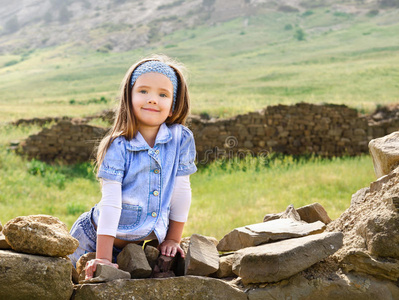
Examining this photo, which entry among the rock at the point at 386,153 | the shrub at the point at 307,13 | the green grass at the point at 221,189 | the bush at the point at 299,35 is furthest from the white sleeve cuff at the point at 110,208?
the shrub at the point at 307,13

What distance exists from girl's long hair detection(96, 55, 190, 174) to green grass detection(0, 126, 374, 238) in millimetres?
3924

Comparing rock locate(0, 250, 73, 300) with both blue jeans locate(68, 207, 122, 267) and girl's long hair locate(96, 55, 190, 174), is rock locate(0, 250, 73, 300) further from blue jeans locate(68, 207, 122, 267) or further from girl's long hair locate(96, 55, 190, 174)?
girl's long hair locate(96, 55, 190, 174)

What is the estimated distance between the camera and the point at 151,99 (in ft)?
9.49

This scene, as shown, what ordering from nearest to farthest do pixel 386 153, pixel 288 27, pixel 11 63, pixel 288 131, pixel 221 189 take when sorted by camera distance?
pixel 386 153 → pixel 221 189 → pixel 288 131 → pixel 11 63 → pixel 288 27

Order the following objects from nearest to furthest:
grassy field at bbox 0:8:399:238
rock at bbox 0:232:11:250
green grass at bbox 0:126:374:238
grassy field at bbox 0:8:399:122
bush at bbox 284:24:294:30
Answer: rock at bbox 0:232:11:250, green grass at bbox 0:126:374:238, grassy field at bbox 0:8:399:238, grassy field at bbox 0:8:399:122, bush at bbox 284:24:294:30

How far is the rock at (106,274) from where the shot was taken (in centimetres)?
242

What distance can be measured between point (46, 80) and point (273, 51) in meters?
20.4

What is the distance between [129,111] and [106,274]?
1029mm

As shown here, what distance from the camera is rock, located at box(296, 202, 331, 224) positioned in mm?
3562

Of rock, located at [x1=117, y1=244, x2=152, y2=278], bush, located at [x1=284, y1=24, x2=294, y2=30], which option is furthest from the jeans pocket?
bush, located at [x1=284, y1=24, x2=294, y2=30]

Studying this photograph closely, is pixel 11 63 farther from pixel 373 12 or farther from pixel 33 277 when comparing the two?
pixel 33 277

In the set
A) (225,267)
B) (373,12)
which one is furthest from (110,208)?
(373,12)

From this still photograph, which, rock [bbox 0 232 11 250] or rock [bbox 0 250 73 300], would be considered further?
rock [bbox 0 232 11 250]

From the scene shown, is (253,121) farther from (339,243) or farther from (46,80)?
(46,80)
